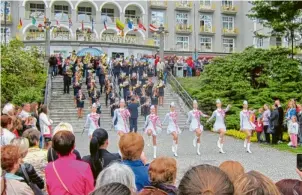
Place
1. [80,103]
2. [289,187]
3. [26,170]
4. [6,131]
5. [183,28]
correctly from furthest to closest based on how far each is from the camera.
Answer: [183,28] → [80,103] → [6,131] → [26,170] → [289,187]

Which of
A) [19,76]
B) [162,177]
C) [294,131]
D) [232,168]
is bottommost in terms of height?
[294,131]

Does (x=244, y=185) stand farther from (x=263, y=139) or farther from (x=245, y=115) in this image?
(x=263, y=139)

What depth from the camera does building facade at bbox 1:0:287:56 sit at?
48.2m

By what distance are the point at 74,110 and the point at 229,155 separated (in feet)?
44.1

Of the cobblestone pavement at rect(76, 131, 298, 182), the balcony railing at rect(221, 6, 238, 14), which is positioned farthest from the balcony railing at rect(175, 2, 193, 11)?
the cobblestone pavement at rect(76, 131, 298, 182)

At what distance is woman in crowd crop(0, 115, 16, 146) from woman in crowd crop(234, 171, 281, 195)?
5493 millimetres

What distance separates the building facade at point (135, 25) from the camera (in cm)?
4823

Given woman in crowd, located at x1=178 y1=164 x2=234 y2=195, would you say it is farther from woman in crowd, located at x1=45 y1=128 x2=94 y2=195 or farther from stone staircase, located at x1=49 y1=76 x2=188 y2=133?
stone staircase, located at x1=49 y1=76 x2=188 y2=133

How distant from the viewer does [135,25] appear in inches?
2133

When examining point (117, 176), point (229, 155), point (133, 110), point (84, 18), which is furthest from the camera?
point (84, 18)

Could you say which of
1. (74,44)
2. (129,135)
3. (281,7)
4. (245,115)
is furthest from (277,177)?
(74,44)

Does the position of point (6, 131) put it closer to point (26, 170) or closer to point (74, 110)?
point (26, 170)

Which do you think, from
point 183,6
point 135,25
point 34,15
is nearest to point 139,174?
point 34,15

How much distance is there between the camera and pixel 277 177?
1216 cm
